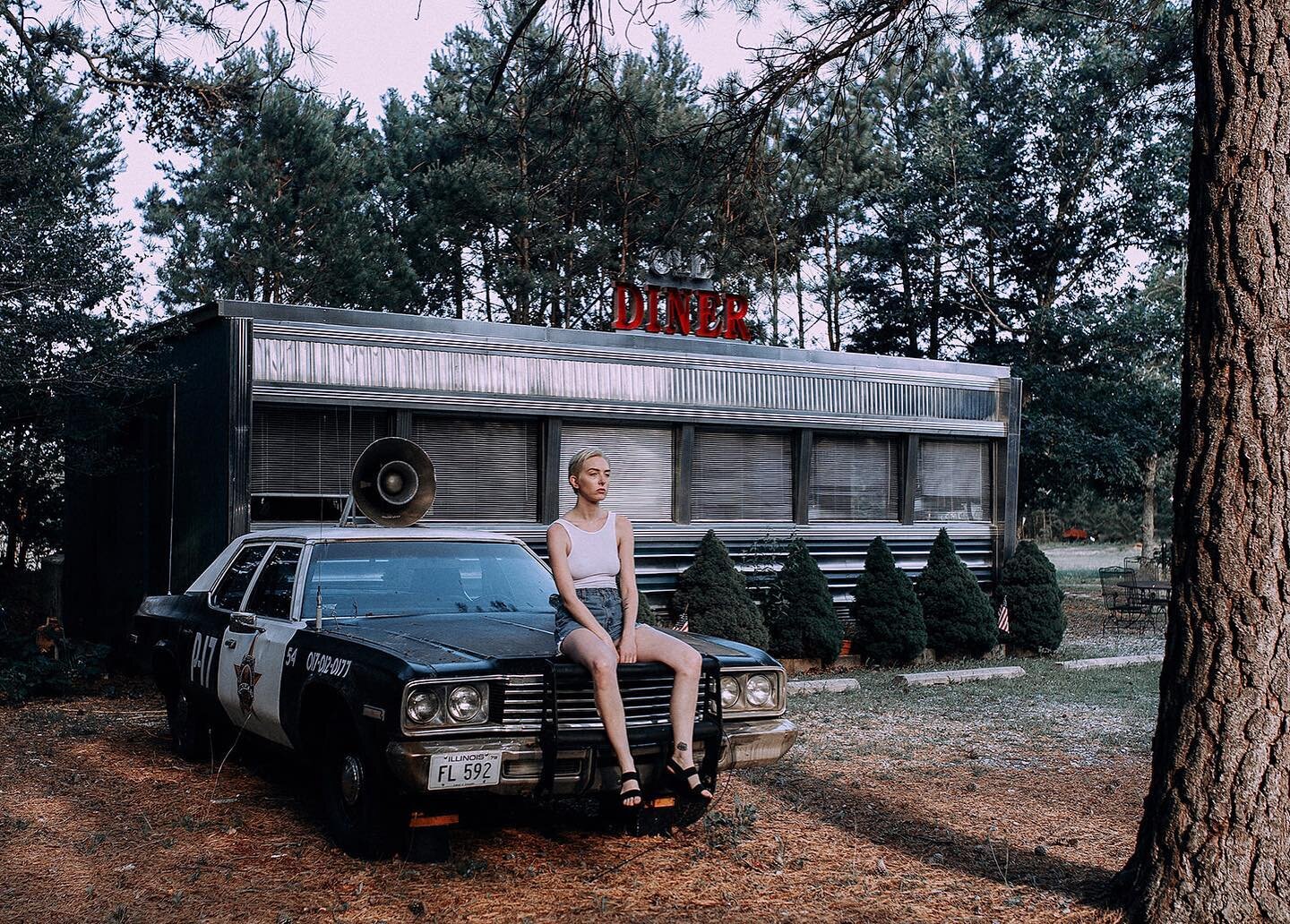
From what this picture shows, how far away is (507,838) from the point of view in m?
6.32

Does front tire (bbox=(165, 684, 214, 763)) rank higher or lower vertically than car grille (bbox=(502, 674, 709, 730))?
lower

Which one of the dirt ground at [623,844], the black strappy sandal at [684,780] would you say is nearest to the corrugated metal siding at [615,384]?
the dirt ground at [623,844]

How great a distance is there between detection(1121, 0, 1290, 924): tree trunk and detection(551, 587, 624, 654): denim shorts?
2.39 metres

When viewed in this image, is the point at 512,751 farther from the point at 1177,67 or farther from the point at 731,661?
the point at 1177,67

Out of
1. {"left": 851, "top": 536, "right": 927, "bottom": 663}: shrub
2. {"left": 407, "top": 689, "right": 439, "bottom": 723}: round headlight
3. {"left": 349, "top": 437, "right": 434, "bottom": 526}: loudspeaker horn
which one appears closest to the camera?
{"left": 407, "top": 689, "right": 439, "bottom": 723}: round headlight

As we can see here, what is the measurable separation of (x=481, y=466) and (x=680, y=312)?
10.6 ft

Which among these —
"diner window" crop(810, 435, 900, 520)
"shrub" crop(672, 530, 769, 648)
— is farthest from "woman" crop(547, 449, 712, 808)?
"diner window" crop(810, 435, 900, 520)

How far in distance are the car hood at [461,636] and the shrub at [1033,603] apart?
10.0 meters

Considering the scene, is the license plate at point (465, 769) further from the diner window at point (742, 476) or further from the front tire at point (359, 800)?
the diner window at point (742, 476)

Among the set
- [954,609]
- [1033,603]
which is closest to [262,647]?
[954,609]

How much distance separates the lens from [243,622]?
23.1 ft

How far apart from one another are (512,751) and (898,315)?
77.4 feet

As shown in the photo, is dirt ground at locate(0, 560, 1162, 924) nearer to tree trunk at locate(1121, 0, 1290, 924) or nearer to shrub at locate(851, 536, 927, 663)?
tree trunk at locate(1121, 0, 1290, 924)

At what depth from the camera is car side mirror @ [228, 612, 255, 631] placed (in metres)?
7.01
